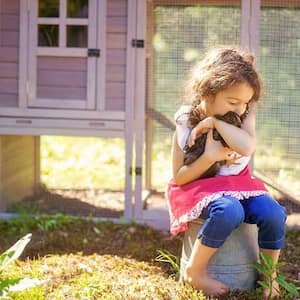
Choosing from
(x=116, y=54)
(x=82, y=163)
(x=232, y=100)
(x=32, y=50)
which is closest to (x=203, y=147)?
(x=232, y=100)

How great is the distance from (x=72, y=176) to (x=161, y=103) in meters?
1.35

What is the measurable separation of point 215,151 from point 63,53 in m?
1.95

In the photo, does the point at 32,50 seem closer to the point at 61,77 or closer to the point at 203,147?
the point at 61,77

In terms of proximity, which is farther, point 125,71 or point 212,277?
point 125,71

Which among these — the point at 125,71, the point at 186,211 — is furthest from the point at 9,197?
the point at 186,211

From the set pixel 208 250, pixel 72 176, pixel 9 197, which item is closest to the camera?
pixel 208 250

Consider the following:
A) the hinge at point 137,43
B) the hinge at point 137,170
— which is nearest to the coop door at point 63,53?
the hinge at point 137,43

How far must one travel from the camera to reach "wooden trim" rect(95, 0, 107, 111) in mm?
5121

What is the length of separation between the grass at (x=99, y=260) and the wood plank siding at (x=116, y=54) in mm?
839

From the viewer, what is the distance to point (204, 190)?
3.53 m

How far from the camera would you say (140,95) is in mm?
5191

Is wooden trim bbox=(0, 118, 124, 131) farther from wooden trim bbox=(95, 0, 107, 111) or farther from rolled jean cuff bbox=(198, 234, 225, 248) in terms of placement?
rolled jean cuff bbox=(198, 234, 225, 248)

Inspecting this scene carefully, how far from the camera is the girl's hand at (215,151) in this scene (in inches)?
138

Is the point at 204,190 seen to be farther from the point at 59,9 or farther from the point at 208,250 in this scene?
the point at 59,9
